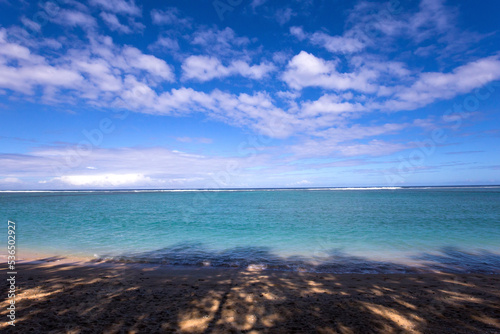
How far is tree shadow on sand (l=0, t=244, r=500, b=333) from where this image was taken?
542cm

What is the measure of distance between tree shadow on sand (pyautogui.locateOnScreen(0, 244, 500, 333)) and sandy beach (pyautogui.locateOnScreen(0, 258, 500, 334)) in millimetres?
25

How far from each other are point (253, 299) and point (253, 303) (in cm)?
29

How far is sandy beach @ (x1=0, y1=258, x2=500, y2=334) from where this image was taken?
539cm

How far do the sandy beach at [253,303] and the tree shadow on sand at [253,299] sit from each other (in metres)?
0.02

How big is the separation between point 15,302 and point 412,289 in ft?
39.2

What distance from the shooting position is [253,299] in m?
6.92

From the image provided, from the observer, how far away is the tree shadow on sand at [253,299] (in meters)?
5.42

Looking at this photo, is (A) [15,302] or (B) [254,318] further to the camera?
(A) [15,302]

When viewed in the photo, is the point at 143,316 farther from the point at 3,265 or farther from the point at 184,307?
the point at 3,265

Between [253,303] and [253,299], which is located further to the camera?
[253,299]

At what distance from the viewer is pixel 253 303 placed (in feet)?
21.8

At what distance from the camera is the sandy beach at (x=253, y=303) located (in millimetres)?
5387

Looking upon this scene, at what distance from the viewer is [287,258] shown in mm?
12641

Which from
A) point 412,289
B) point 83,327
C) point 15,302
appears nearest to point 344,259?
point 412,289
